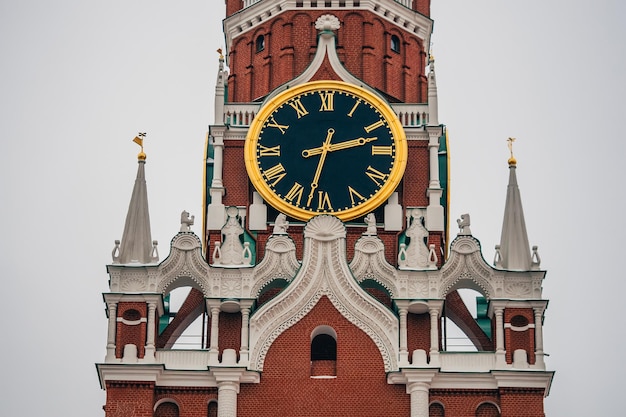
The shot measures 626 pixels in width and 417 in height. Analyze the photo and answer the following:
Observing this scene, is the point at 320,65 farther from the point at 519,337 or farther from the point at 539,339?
the point at 539,339

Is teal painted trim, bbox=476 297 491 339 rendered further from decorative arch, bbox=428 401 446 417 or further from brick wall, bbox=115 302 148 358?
brick wall, bbox=115 302 148 358

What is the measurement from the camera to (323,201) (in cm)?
5275

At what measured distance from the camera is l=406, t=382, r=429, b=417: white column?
1944 inches

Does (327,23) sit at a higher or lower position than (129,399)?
higher

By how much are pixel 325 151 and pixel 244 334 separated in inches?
197

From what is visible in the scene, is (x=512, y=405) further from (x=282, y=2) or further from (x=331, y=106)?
(x=282, y=2)

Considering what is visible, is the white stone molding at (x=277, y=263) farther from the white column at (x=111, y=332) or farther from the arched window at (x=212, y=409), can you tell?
the white column at (x=111, y=332)

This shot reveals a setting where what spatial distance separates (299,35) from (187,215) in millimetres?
6213

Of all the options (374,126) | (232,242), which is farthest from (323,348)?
(374,126)

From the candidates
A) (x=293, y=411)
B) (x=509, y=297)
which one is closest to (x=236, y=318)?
(x=293, y=411)

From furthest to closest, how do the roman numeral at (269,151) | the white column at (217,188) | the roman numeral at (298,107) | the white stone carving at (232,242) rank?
the roman numeral at (298,107) < the roman numeral at (269,151) < the white column at (217,188) < the white stone carving at (232,242)

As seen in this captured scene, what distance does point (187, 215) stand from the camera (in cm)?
5194

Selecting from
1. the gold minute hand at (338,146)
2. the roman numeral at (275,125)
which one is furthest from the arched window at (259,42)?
the gold minute hand at (338,146)

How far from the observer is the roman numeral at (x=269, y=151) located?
53.3 m
